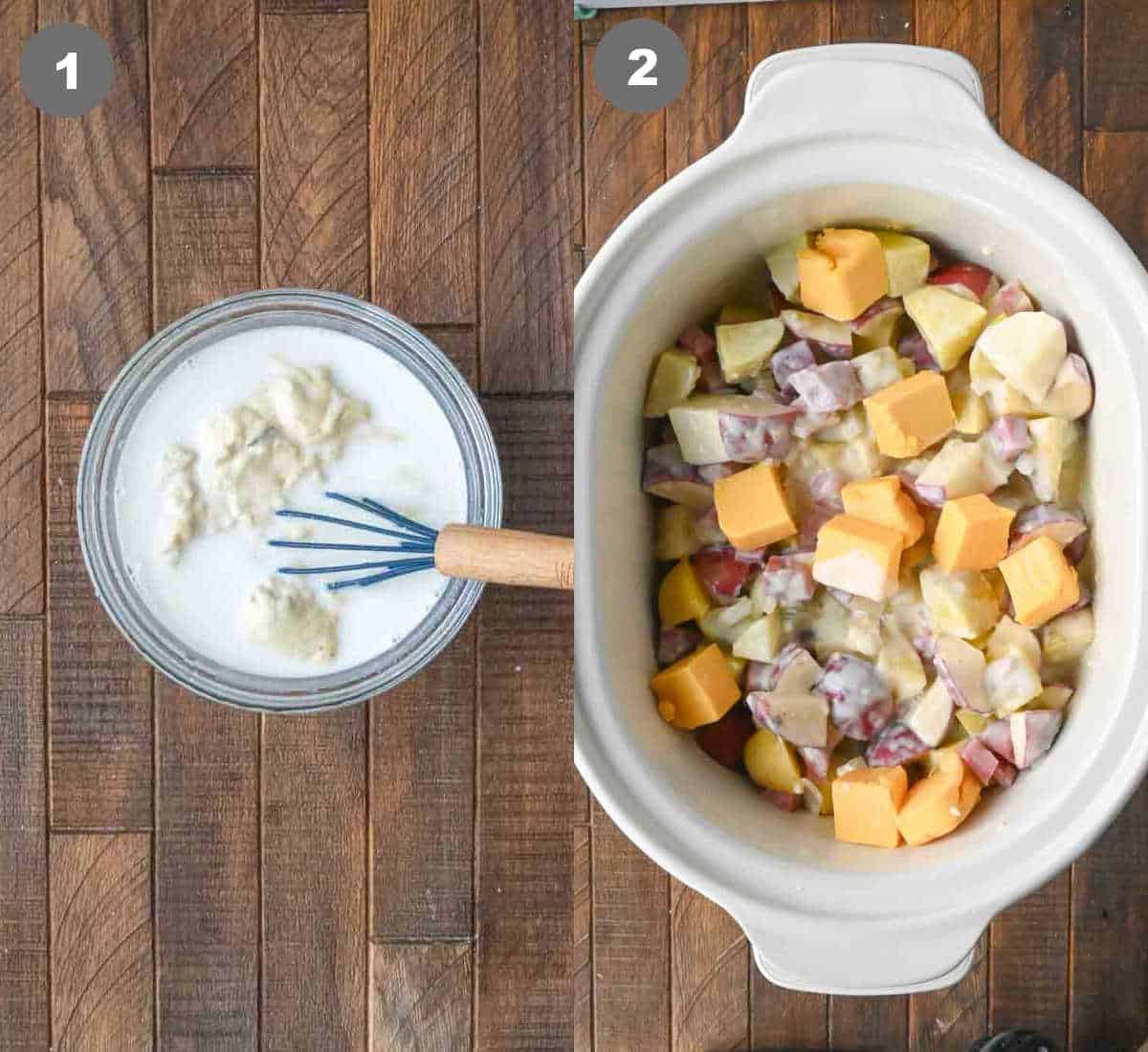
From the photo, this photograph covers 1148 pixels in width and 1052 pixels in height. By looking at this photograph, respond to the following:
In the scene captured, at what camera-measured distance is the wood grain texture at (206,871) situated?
1.29 ft

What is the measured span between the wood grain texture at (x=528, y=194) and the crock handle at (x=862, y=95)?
0.08 metres

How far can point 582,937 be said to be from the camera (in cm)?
41

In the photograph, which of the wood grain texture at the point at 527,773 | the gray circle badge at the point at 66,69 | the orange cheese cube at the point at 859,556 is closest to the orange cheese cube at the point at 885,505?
the orange cheese cube at the point at 859,556

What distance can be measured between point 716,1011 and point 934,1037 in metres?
0.10

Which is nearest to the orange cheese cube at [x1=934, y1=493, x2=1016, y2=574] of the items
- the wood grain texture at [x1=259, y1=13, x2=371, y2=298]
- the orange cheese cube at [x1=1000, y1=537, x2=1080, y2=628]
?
the orange cheese cube at [x1=1000, y1=537, x2=1080, y2=628]

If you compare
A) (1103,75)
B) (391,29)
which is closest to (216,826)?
(391,29)

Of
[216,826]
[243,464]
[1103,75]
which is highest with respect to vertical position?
[1103,75]

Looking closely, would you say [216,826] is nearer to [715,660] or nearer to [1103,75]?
[715,660]

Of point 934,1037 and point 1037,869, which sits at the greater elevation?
point 1037,869

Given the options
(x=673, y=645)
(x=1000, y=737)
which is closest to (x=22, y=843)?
(x=673, y=645)

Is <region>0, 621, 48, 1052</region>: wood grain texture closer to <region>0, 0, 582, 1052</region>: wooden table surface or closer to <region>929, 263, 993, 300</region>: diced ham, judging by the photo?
<region>0, 0, 582, 1052</region>: wooden table surface

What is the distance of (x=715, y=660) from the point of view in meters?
0.33

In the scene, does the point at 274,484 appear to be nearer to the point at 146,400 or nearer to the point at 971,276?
the point at 146,400

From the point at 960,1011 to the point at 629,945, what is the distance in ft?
0.51
